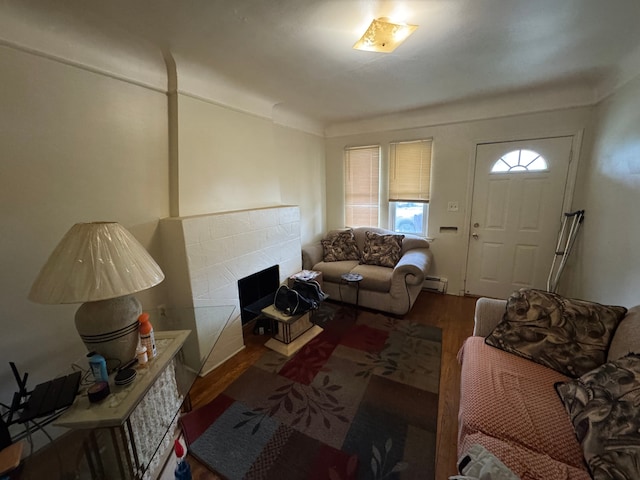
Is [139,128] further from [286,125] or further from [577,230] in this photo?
[577,230]

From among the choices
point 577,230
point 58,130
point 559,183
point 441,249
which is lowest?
point 441,249

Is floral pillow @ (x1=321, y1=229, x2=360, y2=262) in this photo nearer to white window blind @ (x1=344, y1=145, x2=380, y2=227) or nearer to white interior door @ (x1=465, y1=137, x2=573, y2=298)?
white window blind @ (x1=344, y1=145, x2=380, y2=227)

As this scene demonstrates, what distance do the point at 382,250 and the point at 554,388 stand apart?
2.24 m

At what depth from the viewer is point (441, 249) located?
358 cm

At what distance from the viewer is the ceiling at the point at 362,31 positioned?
1.41 metres

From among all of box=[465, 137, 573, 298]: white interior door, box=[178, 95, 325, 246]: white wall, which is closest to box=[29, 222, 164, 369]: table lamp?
box=[178, 95, 325, 246]: white wall

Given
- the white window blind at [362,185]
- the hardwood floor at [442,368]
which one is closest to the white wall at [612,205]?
the hardwood floor at [442,368]

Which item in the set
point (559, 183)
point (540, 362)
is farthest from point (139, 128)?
point (559, 183)

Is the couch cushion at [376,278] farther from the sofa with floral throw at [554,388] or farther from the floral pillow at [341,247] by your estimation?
the sofa with floral throw at [554,388]

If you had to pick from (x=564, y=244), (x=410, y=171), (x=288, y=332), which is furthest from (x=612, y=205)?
(x=288, y=332)

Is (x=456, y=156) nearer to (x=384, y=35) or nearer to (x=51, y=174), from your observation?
(x=384, y=35)

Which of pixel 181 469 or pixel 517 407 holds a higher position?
pixel 517 407

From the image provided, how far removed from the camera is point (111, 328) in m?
1.12

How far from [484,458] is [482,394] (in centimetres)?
39
